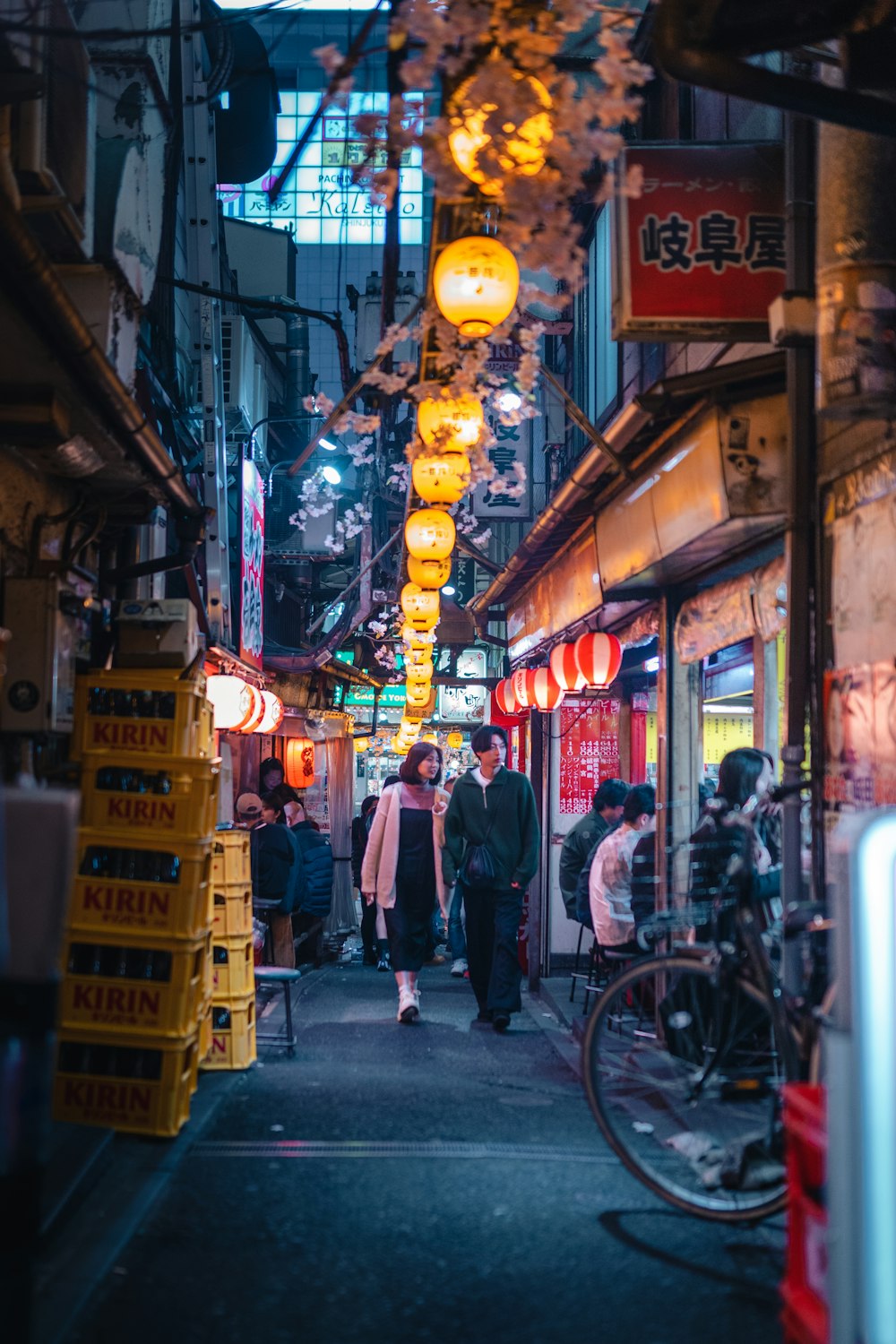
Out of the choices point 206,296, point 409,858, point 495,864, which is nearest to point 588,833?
point 495,864

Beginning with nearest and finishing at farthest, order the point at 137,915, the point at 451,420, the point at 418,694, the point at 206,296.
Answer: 1. the point at 137,915
2. the point at 451,420
3. the point at 206,296
4. the point at 418,694

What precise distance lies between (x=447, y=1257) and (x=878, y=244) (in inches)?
224

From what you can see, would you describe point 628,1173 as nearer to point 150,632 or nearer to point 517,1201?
point 517,1201

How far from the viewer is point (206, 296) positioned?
14.8 m

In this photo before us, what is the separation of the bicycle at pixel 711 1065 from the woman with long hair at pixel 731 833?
41 cm

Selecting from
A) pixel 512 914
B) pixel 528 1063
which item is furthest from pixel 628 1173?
pixel 512 914

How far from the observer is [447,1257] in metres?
5.43

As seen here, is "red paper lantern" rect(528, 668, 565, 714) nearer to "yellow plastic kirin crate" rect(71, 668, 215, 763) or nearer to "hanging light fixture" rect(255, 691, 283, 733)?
"hanging light fixture" rect(255, 691, 283, 733)

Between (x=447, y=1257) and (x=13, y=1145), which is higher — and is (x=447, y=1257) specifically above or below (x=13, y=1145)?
below

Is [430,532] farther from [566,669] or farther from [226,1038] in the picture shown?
[226,1038]

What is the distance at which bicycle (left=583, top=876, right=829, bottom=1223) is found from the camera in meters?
5.71

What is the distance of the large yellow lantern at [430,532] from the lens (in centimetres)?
1548

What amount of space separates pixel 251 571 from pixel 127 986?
1108 cm

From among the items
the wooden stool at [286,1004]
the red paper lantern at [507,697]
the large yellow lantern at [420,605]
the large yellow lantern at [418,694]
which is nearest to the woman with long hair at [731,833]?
the wooden stool at [286,1004]
